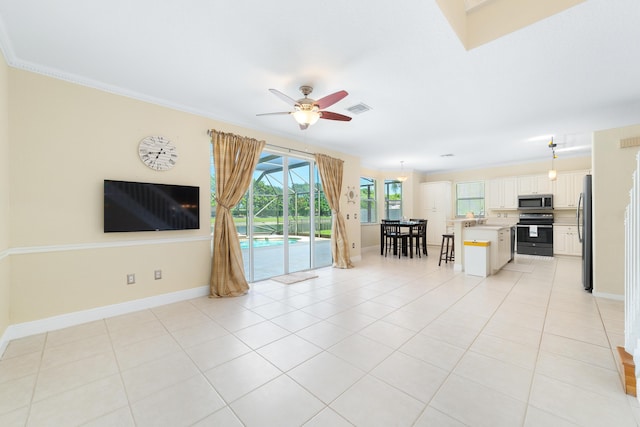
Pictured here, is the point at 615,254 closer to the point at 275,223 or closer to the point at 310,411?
the point at 310,411

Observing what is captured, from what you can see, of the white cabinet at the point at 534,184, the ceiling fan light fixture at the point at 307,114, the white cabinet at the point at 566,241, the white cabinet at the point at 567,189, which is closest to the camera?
the ceiling fan light fixture at the point at 307,114

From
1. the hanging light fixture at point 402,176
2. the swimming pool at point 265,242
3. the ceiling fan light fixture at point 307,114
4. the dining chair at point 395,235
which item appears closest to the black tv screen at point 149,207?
the swimming pool at point 265,242

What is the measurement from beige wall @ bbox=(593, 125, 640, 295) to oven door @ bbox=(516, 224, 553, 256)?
3.55 m

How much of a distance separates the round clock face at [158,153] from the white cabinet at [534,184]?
8.59 meters

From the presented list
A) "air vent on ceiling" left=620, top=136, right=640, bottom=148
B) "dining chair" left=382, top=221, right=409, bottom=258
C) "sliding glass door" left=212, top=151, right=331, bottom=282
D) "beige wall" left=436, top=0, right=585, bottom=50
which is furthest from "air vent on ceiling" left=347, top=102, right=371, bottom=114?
"dining chair" left=382, top=221, right=409, bottom=258

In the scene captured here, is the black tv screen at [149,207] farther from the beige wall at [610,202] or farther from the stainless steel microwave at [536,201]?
the stainless steel microwave at [536,201]

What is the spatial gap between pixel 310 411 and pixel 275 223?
3587 mm

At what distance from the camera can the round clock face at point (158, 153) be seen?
3.35m

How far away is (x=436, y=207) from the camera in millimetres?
8953

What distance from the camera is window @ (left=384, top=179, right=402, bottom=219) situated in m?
9.17

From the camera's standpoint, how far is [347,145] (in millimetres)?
5902

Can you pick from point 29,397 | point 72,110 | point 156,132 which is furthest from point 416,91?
point 29,397

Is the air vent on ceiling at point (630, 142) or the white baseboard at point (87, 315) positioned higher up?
the air vent on ceiling at point (630, 142)

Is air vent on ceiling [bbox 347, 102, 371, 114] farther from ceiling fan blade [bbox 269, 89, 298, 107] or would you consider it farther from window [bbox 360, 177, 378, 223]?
window [bbox 360, 177, 378, 223]
